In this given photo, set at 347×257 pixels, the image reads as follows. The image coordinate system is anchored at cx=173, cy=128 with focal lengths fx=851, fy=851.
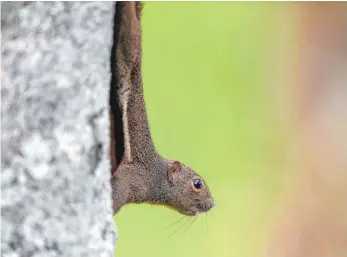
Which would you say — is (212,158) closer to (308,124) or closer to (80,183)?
(308,124)

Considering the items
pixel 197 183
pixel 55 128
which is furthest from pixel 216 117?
pixel 55 128

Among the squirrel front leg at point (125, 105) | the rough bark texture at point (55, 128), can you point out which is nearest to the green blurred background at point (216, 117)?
the squirrel front leg at point (125, 105)

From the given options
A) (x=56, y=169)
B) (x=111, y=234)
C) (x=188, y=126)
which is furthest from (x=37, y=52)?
(x=188, y=126)

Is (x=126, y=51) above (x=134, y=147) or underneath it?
above

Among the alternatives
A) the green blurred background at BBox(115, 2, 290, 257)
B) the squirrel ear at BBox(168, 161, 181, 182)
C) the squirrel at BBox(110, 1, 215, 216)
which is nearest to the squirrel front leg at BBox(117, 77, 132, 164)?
the squirrel at BBox(110, 1, 215, 216)

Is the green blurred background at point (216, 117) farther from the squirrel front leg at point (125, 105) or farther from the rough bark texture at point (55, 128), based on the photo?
the rough bark texture at point (55, 128)

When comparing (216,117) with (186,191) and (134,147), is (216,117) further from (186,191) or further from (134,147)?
(134,147)
